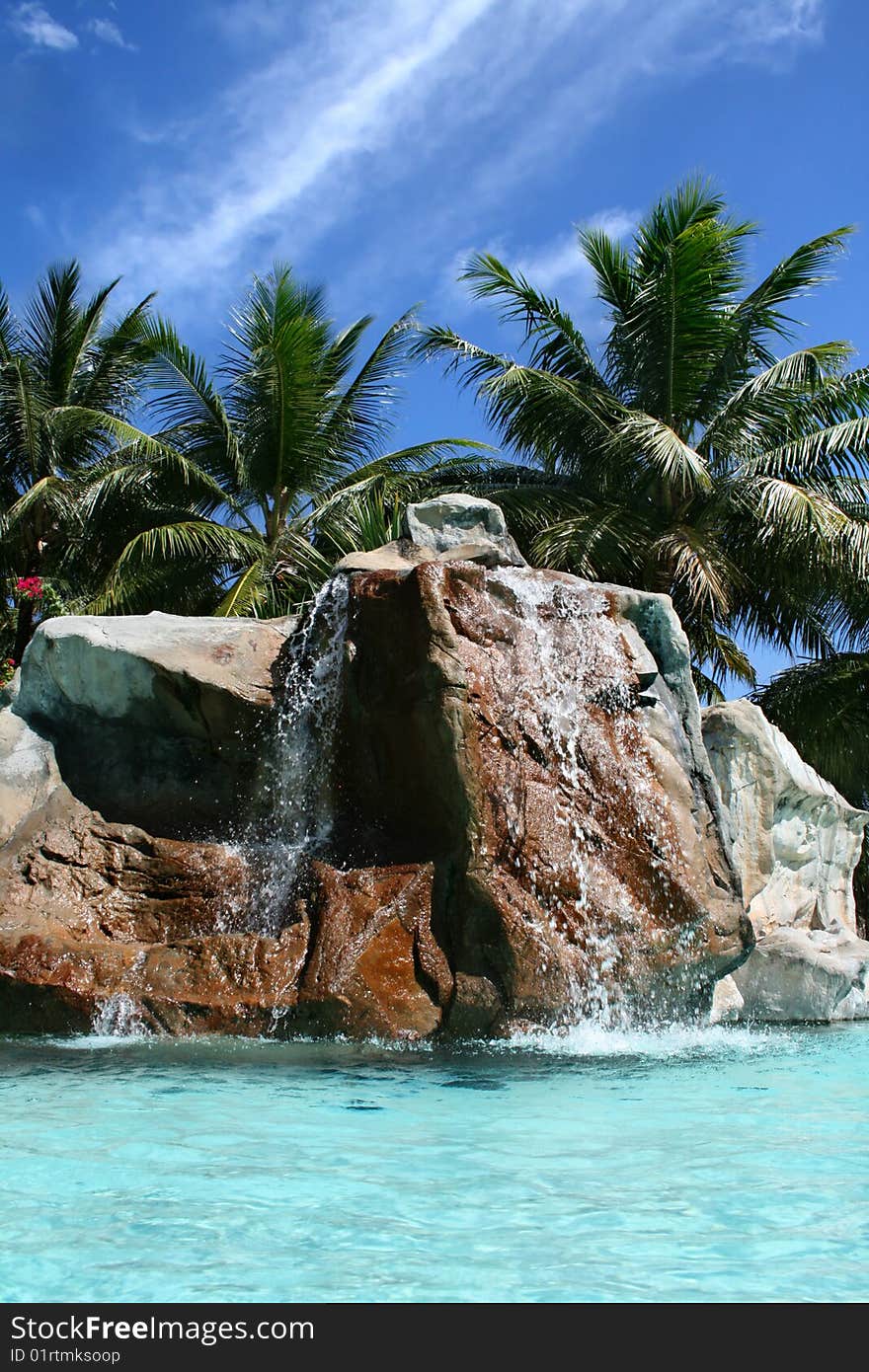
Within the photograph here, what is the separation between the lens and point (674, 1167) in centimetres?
338

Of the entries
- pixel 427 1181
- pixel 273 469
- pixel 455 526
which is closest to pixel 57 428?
pixel 273 469

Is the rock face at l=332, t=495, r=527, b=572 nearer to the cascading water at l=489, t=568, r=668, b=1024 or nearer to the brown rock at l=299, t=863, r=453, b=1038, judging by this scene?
the cascading water at l=489, t=568, r=668, b=1024

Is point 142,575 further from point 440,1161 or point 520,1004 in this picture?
point 440,1161

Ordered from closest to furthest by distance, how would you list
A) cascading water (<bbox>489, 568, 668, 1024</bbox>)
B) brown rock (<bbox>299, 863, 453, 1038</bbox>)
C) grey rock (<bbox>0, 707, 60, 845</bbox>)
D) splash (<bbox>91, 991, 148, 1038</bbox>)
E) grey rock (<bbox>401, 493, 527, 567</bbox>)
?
1. brown rock (<bbox>299, 863, 453, 1038</bbox>)
2. splash (<bbox>91, 991, 148, 1038</bbox>)
3. cascading water (<bbox>489, 568, 668, 1024</bbox>)
4. grey rock (<bbox>0, 707, 60, 845</bbox>)
5. grey rock (<bbox>401, 493, 527, 567</bbox>)

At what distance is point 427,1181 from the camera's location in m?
3.22

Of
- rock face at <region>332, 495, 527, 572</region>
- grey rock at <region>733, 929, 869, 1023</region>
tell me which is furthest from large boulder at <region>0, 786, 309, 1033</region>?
grey rock at <region>733, 929, 869, 1023</region>

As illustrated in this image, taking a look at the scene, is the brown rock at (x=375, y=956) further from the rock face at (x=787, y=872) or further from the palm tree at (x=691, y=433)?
the palm tree at (x=691, y=433)

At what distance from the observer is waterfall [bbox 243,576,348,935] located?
763cm

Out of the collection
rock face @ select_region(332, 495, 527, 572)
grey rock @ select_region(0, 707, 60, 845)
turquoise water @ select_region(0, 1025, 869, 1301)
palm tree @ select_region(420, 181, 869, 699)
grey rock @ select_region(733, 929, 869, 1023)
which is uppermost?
palm tree @ select_region(420, 181, 869, 699)

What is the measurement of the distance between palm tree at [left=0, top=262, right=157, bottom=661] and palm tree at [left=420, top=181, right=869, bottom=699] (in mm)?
6025

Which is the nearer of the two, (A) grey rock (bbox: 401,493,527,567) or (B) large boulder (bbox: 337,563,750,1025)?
(B) large boulder (bbox: 337,563,750,1025)

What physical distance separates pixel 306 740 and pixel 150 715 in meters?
1.15
